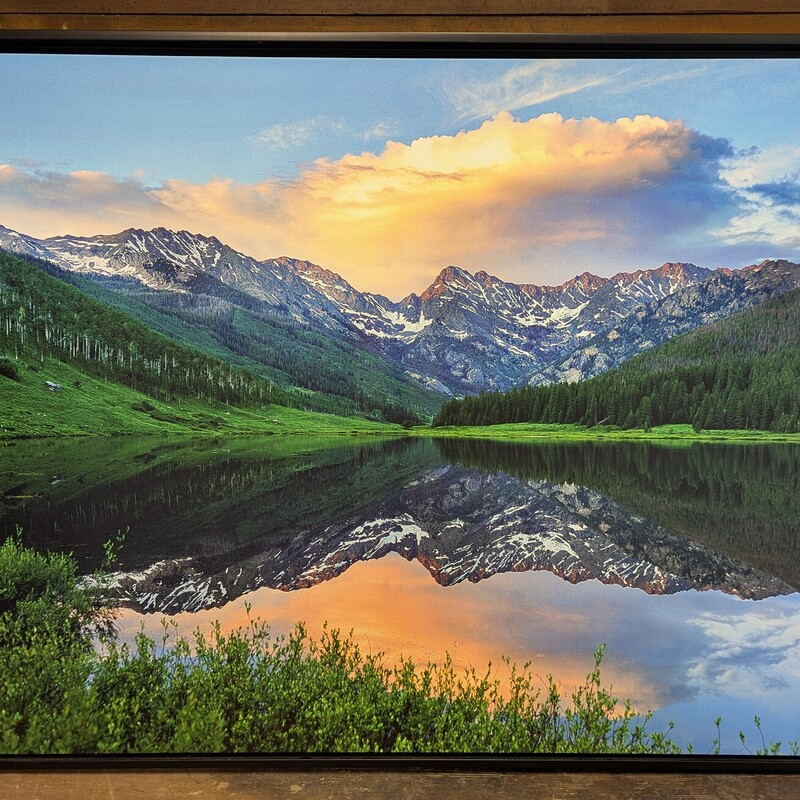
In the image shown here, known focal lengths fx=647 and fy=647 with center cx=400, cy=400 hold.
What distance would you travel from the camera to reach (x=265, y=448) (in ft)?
8.11

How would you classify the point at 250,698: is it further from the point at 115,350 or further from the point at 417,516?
the point at 115,350

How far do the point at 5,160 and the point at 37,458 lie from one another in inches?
43.0

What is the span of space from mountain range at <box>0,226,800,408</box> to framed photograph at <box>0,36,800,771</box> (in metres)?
0.01

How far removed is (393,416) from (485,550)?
0.63m

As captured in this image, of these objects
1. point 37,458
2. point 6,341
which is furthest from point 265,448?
point 6,341

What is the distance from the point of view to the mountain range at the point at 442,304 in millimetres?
2361

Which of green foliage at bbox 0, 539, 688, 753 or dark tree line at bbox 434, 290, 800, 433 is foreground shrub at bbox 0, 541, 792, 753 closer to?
green foliage at bbox 0, 539, 688, 753

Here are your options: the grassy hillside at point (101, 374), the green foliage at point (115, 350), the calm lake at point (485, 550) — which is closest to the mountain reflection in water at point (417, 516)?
the calm lake at point (485, 550)

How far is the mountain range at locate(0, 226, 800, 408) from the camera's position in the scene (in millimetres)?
2361

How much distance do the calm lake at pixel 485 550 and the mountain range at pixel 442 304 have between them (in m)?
0.39

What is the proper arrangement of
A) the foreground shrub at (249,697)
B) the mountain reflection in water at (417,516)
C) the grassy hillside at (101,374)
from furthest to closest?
the grassy hillside at (101,374) < the mountain reflection in water at (417,516) < the foreground shrub at (249,697)

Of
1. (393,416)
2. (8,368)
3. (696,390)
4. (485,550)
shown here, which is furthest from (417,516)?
(8,368)

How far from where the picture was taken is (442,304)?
2504 millimetres

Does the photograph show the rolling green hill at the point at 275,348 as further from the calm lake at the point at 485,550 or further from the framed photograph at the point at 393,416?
the calm lake at the point at 485,550
